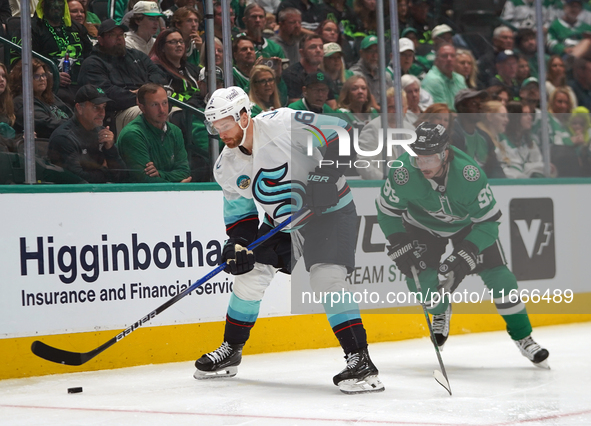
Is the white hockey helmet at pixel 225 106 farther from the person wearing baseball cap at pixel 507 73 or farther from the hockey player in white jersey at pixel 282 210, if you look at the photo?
the person wearing baseball cap at pixel 507 73

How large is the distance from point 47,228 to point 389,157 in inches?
88.6

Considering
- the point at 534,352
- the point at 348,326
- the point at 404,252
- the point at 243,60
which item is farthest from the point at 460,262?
the point at 243,60

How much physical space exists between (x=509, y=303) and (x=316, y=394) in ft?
3.96

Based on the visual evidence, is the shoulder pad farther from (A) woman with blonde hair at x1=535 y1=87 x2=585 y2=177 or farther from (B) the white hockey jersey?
(A) woman with blonde hair at x1=535 y1=87 x2=585 y2=177

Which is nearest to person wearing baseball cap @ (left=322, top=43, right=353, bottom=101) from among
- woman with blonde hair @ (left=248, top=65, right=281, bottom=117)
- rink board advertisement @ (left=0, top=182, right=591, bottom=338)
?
woman with blonde hair @ (left=248, top=65, right=281, bottom=117)

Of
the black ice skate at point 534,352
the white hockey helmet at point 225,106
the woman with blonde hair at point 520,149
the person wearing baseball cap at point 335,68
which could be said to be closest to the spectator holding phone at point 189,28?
the person wearing baseball cap at point 335,68

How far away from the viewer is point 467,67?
576 centimetres

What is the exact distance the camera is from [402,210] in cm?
402

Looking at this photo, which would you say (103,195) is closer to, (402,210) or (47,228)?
(47,228)

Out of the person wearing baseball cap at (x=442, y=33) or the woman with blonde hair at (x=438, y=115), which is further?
the person wearing baseball cap at (x=442, y=33)

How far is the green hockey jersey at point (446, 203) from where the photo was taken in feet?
12.3

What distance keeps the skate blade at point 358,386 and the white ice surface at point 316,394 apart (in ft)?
0.16

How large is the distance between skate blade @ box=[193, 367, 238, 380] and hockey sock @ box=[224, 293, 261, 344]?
0.46 ft

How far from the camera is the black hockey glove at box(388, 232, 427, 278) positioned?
3.77m
